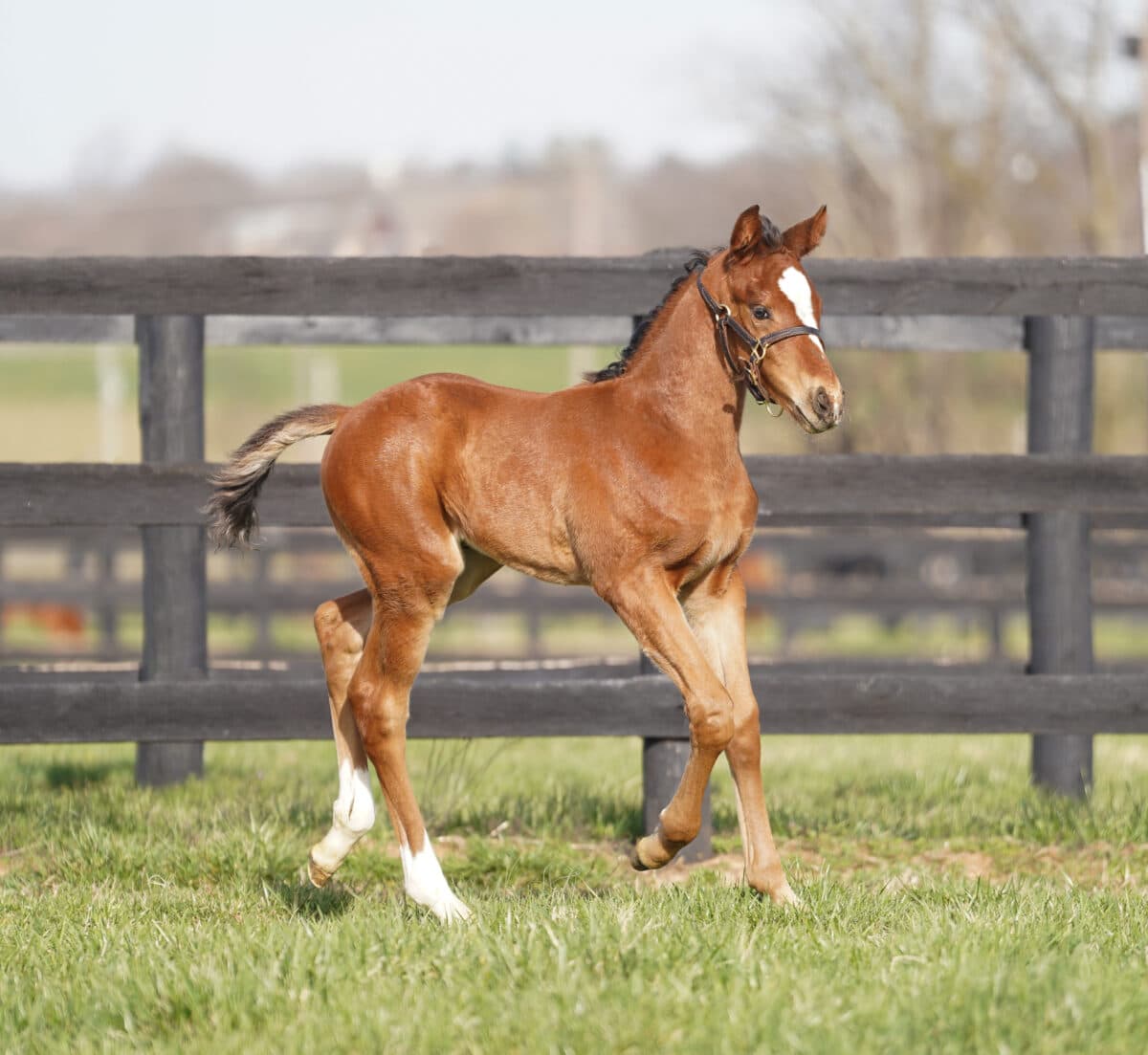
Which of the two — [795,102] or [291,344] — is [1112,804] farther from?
[795,102]

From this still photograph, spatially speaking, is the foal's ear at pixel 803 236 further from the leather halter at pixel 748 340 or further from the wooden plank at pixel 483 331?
the wooden plank at pixel 483 331

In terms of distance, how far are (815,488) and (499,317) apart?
1234 millimetres

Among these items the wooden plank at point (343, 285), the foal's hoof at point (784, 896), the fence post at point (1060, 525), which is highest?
the wooden plank at point (343, 285)

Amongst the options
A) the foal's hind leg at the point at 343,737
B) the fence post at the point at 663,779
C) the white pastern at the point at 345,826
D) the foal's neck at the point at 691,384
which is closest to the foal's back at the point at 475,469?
the foal's neck at the point at 691,384

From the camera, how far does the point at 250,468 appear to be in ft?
13.8

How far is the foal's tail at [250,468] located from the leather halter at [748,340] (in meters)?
1.12

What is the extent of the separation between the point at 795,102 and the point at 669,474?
2064cm

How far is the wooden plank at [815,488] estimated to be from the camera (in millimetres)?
4992

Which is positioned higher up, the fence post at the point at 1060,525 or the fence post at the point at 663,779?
the fence post at the point at 1060,525

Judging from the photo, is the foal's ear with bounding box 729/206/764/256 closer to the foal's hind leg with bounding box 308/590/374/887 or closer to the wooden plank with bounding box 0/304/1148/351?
the foal's hind leg with bounding box 308/590/374/887

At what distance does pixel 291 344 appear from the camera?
6094 mm

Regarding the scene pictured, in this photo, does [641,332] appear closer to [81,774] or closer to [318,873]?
[318,873]

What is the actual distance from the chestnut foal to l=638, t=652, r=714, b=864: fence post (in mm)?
1048

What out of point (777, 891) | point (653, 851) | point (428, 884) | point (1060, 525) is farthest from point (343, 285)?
point (1060, 525)
